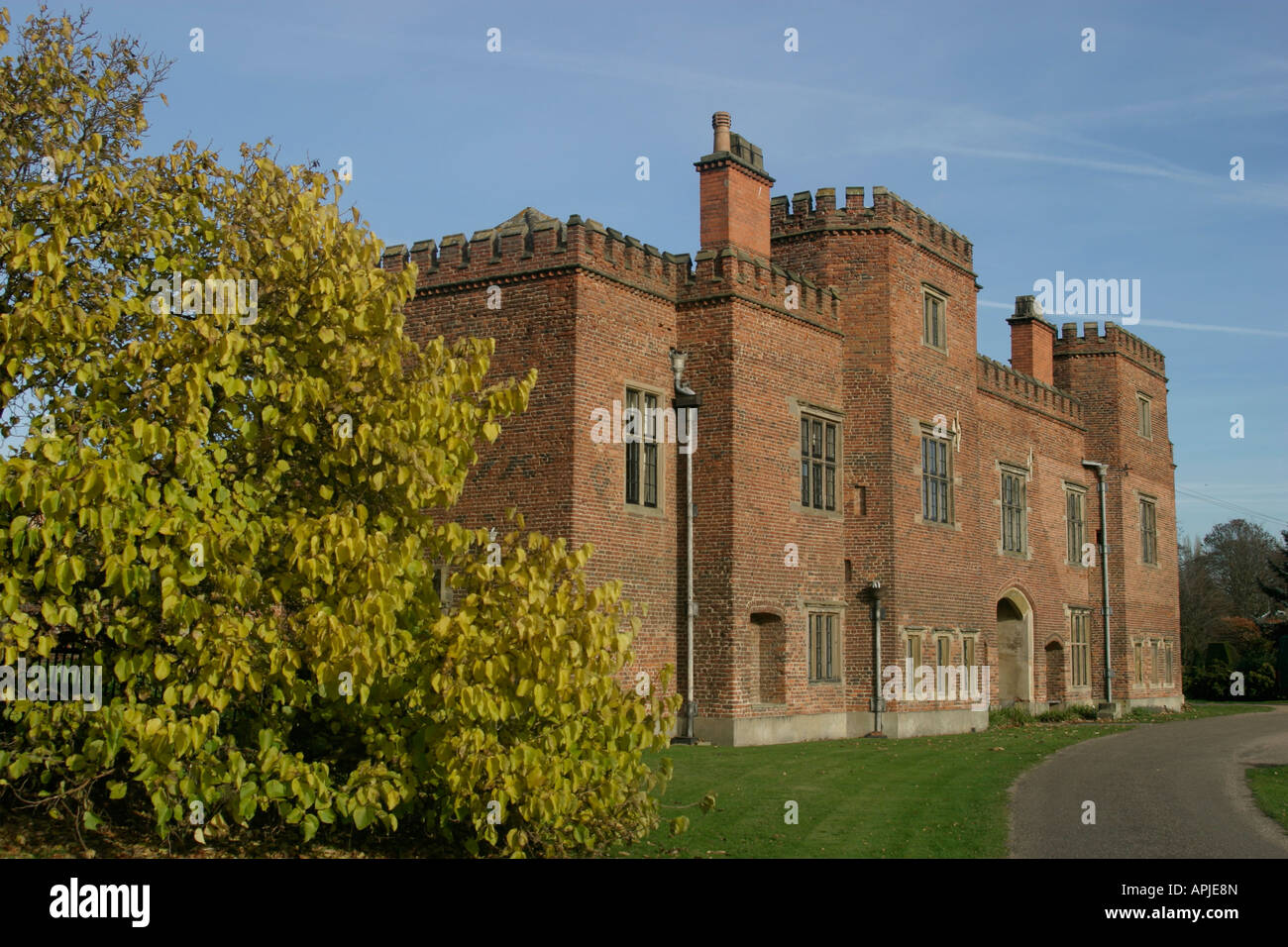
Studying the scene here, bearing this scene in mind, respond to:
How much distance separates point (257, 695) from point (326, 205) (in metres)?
4.04

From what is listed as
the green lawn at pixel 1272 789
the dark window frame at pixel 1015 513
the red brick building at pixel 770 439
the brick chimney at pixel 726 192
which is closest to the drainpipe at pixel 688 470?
the red brick building at pixel 770 439

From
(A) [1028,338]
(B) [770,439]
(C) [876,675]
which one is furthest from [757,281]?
(A) [1028,338]

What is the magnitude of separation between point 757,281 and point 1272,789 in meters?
11.6

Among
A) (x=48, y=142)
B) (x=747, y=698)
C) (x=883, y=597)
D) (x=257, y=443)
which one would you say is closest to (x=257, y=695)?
(x=257, y=443)

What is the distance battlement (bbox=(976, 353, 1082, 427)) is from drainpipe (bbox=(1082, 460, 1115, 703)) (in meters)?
1.58

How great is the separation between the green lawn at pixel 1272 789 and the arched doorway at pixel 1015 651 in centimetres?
1378

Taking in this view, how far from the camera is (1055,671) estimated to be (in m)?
34.1

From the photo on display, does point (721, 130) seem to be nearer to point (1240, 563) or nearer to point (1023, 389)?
point (1023, 389)

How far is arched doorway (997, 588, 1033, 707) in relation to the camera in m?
32.1

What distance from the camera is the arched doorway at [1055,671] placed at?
34000 mm

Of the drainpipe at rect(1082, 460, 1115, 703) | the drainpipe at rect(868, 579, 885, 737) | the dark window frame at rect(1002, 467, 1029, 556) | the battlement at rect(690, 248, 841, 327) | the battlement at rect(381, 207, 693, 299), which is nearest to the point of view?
the battlement at rect(381, 207, 693, 299)

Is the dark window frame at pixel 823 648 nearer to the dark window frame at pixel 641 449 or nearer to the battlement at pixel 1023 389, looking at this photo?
the dark window frame at pixel 641 449

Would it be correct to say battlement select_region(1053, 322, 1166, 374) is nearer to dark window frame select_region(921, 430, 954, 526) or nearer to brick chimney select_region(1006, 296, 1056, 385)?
brick chimney select_region(1006, 296, 1056, 385)

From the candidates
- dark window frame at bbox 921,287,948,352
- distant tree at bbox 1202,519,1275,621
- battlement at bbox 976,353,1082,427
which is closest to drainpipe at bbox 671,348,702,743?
dark window frame at bbox 921,287,948,352
